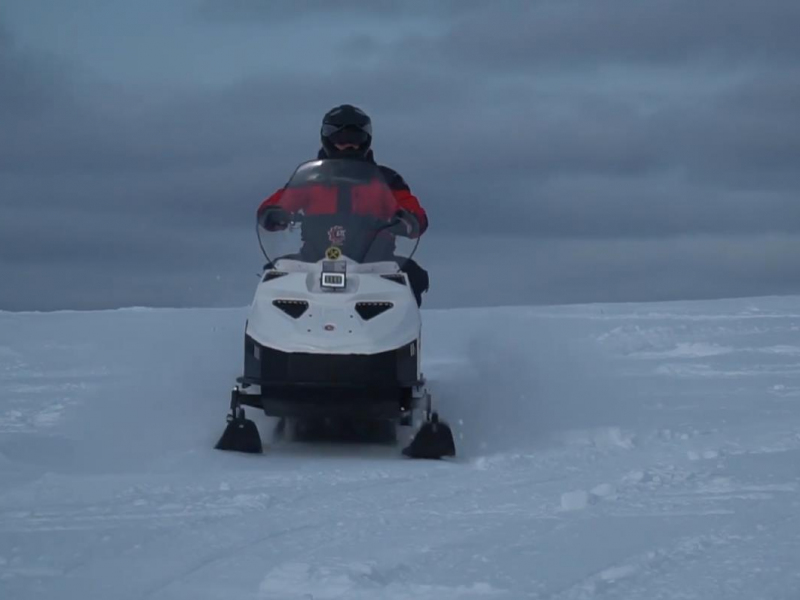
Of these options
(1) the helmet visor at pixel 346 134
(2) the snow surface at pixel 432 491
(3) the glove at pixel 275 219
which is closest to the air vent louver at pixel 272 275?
(3) the glove at pixel 275 219

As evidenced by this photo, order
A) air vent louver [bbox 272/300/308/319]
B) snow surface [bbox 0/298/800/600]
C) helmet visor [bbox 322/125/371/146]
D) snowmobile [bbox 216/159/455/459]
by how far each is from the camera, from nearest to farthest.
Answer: snow surface [bbox 0/298/800/600] < snowmobile [bbox 216/159/455/459] < air vent louver [bbox 272/300/308/319] < helmet visor [bbox 322/125/371/146]

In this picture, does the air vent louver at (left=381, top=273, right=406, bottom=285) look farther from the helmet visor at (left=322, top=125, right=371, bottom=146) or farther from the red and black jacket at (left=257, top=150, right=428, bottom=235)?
the helmet visor at (left=322, top=125, right=371, bottom=146)

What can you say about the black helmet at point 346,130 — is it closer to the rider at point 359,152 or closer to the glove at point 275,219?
the rider at point 359,152

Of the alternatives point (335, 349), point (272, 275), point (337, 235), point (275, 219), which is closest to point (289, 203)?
point (275, 219)

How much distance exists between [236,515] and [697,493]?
2.29 m

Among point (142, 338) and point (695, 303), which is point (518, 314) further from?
point (142, 338)

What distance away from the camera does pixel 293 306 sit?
7.66m

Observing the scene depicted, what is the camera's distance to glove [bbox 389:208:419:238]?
325 inches

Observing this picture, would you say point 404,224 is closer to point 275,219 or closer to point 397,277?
point 397,277

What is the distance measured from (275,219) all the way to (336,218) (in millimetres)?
405

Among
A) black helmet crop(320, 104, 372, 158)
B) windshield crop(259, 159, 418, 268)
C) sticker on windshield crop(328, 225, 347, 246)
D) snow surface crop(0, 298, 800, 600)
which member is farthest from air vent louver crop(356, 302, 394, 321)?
black helmet crop(320, 104, 372, 158)

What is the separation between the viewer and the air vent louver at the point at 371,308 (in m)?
7.62

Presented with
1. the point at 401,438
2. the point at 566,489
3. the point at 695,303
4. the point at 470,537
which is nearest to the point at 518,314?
the point at 695,303

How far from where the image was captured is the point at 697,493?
612cm
